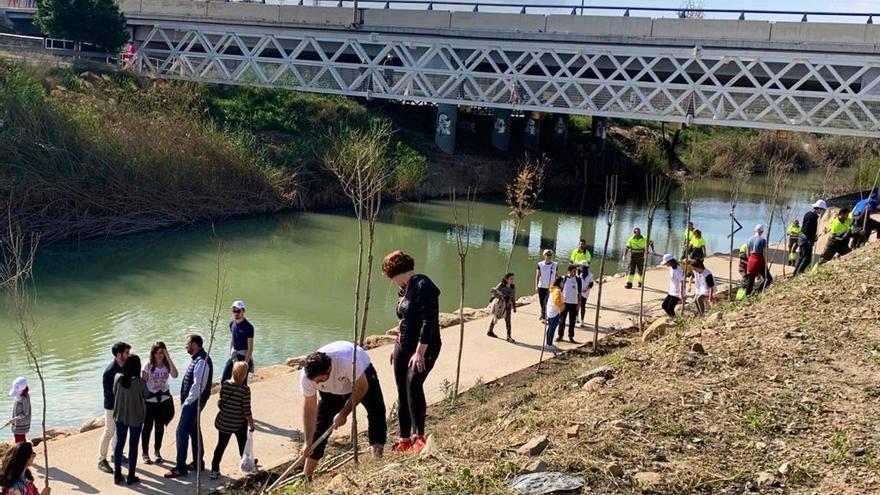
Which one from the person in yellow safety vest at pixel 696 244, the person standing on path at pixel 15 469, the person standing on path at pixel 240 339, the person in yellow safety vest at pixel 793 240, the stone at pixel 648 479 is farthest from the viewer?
the person in yellow safety vest at pixel 793 240

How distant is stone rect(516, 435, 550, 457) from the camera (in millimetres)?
6867

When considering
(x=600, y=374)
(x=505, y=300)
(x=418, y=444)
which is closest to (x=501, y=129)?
(x=505, y=300)

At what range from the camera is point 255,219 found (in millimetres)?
33250

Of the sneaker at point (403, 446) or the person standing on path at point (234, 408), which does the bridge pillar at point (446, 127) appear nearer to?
the person standing on path at point (234, 408)

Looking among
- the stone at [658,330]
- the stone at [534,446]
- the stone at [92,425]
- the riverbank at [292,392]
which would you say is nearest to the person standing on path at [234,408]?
the riverbank at [292,392]

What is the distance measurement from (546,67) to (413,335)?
109ft

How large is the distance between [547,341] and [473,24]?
26051mm

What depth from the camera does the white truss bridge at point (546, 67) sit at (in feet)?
104

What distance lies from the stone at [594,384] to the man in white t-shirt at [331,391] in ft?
7.43

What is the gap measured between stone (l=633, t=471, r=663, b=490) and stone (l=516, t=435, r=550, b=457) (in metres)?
0.72

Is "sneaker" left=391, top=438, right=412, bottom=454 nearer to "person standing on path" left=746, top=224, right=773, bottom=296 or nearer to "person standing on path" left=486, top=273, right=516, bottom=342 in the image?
"person standing on path" left=486, top=273, right=516, bottom=342

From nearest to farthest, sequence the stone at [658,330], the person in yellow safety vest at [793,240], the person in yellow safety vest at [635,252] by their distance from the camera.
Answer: the stone at [658,330]
the person in yellow safety vest at [635,252]
the person in yellow safety vest at [793,240]

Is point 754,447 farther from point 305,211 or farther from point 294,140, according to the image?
point 294,140

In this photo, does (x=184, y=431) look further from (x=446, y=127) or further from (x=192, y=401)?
(x=446, y=127)
